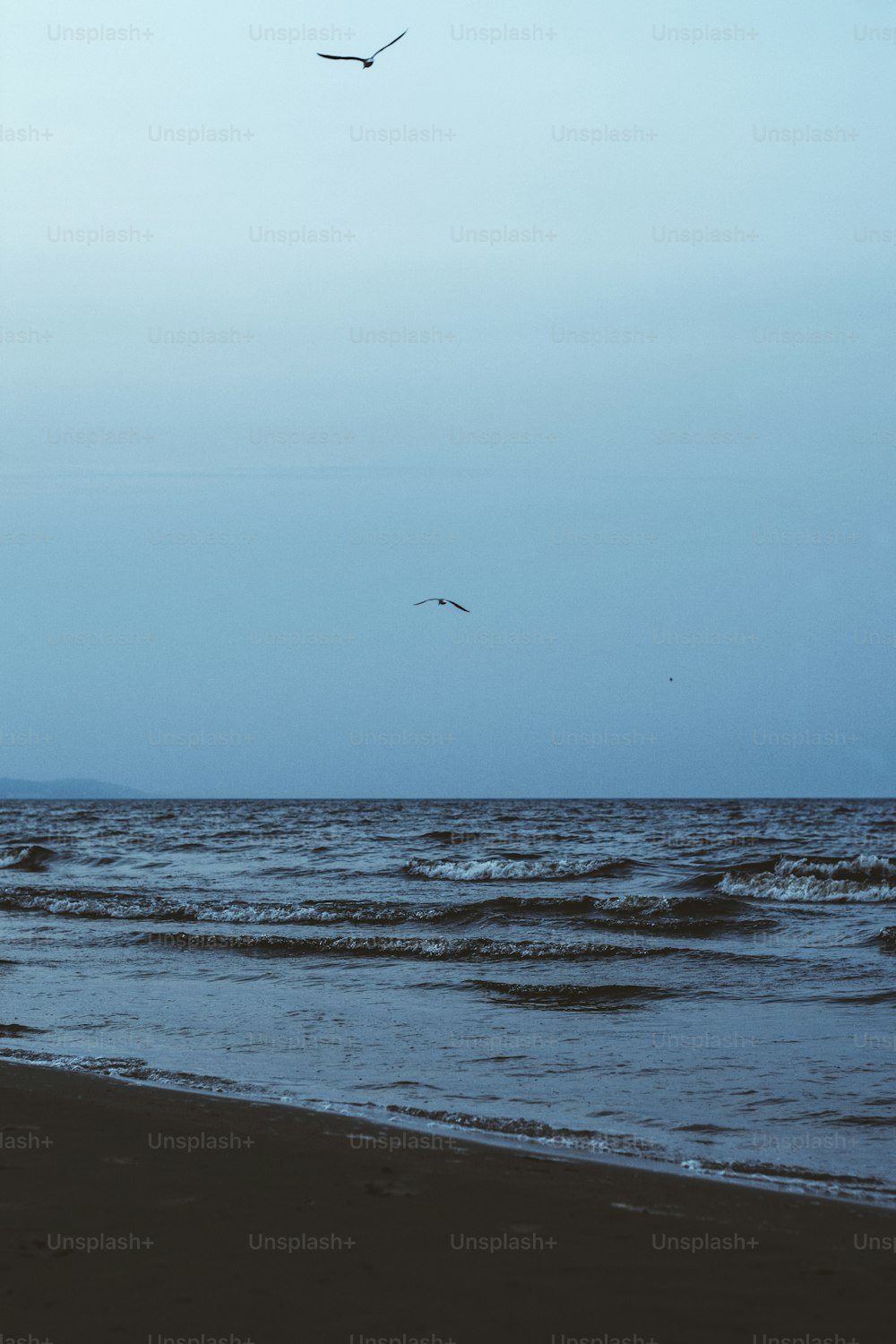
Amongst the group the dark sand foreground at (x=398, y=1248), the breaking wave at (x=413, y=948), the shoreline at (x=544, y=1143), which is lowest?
the breaking wave at (x=413, y=948)

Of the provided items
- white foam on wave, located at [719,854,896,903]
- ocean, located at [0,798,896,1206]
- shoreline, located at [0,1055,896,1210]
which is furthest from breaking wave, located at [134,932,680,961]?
white foam on wave, located at [719,854,896,903]

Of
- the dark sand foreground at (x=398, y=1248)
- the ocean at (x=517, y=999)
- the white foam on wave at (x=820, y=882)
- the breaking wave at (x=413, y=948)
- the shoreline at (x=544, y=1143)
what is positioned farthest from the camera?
the white foam on wave at (x=820, y=882)

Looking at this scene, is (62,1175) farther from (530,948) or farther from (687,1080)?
(530,948)

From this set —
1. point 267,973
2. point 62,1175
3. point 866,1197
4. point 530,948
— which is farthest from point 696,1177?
point 530,948

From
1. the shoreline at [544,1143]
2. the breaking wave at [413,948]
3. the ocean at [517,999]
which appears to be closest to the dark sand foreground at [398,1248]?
the shoreline at [544,1143]

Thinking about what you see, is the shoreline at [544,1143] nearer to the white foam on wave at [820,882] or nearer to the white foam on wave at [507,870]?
the white foam on wave at [820,882]

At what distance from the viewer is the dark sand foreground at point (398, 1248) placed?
3.75 meters

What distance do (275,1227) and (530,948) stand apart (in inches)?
372

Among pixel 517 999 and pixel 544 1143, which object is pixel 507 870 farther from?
pixel 544 1143

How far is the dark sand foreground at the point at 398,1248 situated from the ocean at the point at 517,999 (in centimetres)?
72

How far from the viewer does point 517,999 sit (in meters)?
10.6

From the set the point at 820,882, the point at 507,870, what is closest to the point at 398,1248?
the point at 820,882

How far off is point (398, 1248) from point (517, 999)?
6.34 meters

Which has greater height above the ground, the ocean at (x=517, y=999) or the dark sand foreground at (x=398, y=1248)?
the dark sand foreground at (x=398, y=1248)
